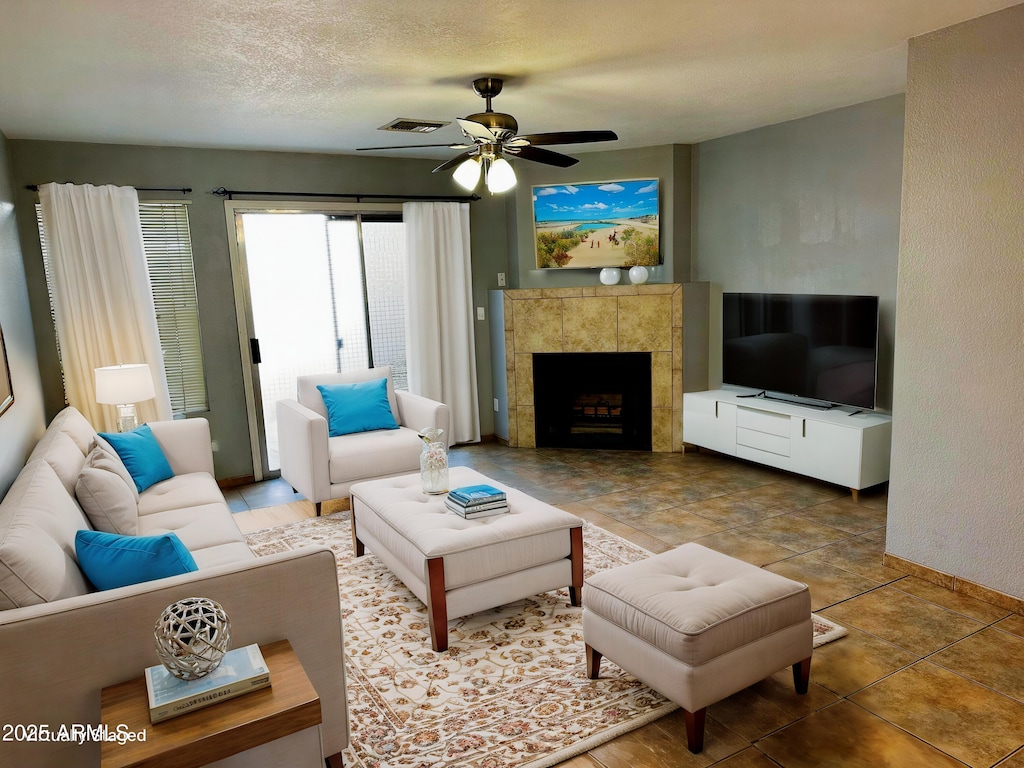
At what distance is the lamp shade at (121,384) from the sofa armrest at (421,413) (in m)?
1.73

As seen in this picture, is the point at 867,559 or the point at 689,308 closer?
the point at 867,559

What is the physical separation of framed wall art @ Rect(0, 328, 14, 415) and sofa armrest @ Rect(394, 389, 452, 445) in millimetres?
2448

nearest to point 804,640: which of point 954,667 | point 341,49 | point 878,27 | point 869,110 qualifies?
point 954,667

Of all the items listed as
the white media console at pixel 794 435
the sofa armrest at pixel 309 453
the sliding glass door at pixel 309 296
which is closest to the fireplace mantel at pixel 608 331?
the white media console at pixel 794 435

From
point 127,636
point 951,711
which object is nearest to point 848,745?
point 951,711

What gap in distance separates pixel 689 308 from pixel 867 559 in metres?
2.67

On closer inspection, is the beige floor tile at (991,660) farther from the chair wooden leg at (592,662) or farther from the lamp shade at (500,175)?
the lamp shade at (500,175)

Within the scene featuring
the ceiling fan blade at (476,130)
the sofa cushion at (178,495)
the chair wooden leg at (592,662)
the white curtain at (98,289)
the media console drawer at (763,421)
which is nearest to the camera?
the chair wooden leg at (592,662)

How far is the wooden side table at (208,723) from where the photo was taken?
1.55 m

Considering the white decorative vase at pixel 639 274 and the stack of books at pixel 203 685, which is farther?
the white decorative vase at pixel 639 274

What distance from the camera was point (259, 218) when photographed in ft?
18.0

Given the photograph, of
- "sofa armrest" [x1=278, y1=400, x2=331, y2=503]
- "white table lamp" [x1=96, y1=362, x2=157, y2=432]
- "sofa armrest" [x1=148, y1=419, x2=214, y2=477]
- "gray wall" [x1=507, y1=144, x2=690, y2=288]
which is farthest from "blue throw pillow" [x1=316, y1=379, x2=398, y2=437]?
"gray wall" [x1=507, y1=144, x2=690, y2=288]

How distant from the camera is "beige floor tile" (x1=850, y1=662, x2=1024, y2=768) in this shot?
88.2 inches

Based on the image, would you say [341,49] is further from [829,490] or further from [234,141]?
[829,490]
